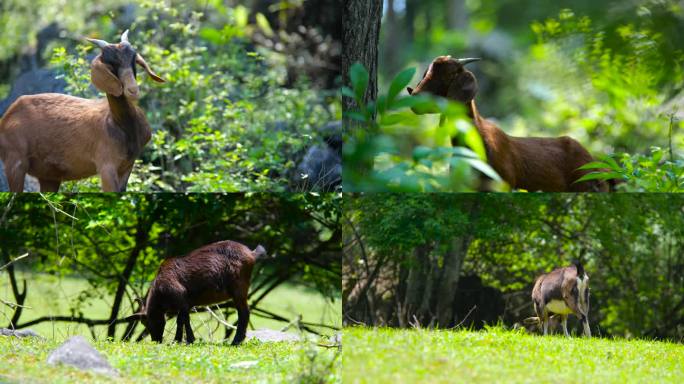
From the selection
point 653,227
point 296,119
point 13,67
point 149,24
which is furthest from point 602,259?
point 13,67

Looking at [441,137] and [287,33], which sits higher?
[287,33]

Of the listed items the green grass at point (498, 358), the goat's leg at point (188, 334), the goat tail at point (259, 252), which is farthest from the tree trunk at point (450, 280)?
the goat's leg at point (188, 334)

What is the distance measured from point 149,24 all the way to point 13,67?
4.13 ft

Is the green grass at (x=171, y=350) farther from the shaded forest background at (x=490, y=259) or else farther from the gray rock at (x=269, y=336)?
the shaded forest background at (x=490, y=259)

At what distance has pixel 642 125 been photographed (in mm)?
6527

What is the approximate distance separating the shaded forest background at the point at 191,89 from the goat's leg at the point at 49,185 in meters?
0.08

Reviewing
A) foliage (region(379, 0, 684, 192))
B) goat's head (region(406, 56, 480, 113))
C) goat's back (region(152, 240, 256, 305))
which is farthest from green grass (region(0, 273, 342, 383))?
goat's head (region(406, 56, 480, 113))

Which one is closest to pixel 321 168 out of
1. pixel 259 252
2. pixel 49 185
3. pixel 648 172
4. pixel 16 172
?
pixel 259 252

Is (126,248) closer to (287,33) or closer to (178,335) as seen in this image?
(178,335)

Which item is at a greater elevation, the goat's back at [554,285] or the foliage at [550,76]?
the foliage at [550,76]

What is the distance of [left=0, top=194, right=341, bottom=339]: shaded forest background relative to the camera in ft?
23.5

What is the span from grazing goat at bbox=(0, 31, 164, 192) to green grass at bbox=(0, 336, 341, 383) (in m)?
1.35

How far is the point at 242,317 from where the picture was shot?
7.04 meters

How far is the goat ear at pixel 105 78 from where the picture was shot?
6.30 meters
